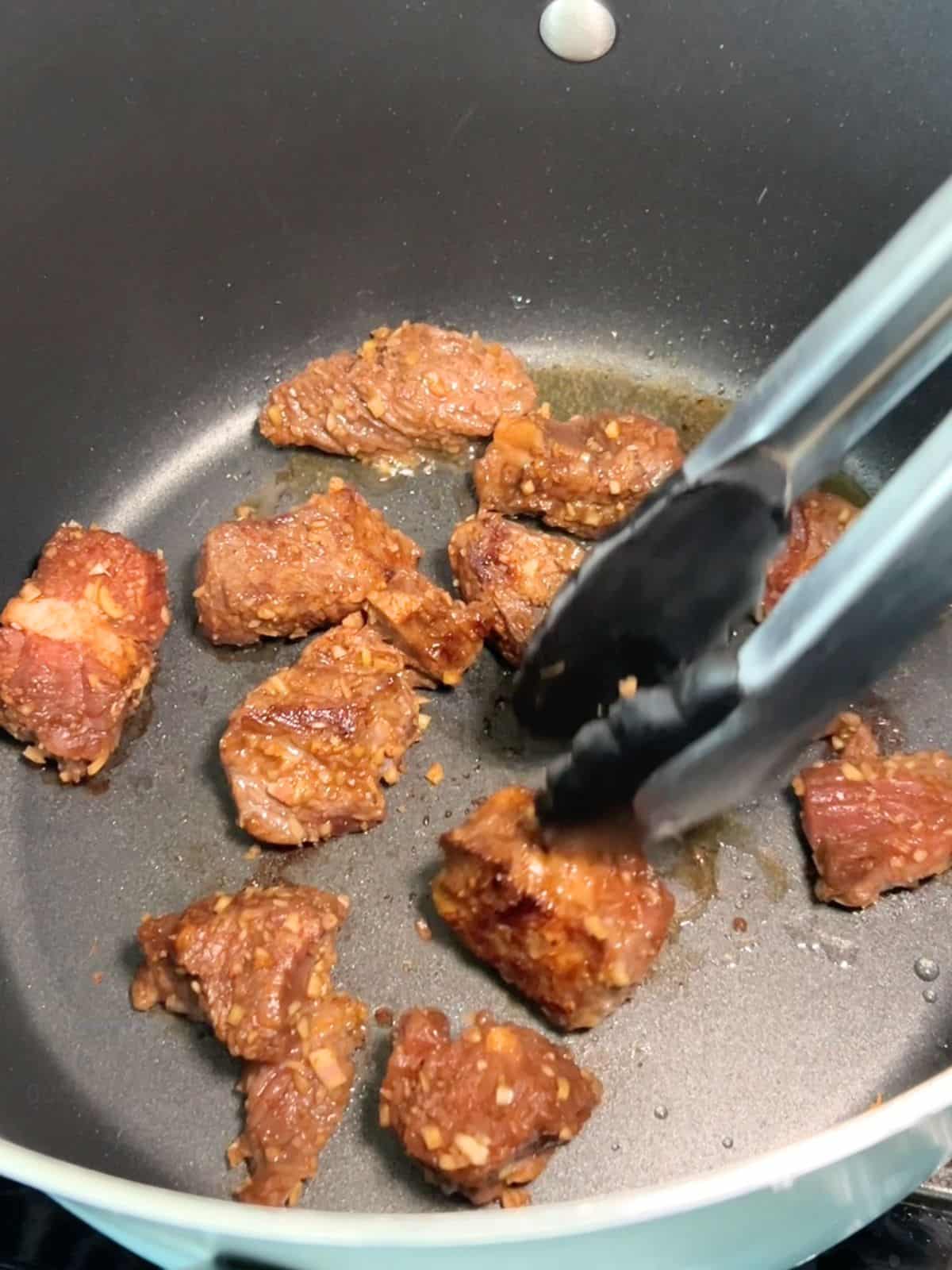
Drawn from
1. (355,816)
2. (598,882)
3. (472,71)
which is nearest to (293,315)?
(472,71)

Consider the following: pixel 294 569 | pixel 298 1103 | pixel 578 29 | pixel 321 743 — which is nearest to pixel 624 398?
pixel 578 29

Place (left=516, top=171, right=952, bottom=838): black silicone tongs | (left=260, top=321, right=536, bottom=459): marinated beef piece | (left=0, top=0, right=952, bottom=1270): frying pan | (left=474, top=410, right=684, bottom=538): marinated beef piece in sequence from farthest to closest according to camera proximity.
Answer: (left=260, top=321, right=536, bottom=459): marinated beef piece → (left=474, top=410, right=684, bottom=538): marinated beef piece → (left=0, top=0, right=952, bottom=1270): frying pan → (left=516, top=171, right=952, bottom=838): black silicone tongs

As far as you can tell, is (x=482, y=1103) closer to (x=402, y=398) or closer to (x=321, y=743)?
(x=321, y=743)

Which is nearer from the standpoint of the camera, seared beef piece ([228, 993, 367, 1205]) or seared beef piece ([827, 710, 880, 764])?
seared beef piece ([228, 993, 367, 1205])

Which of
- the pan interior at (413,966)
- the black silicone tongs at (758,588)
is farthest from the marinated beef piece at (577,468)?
the black silicone tongs at (758,588)

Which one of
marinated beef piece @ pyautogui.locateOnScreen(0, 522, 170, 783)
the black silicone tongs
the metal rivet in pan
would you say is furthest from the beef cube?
the metal rivet in pan

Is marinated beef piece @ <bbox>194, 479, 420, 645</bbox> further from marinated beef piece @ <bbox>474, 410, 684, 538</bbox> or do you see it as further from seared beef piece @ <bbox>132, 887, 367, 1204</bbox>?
seared beef piece @ <bbox>132, 887, 367, 1204</bbox>
